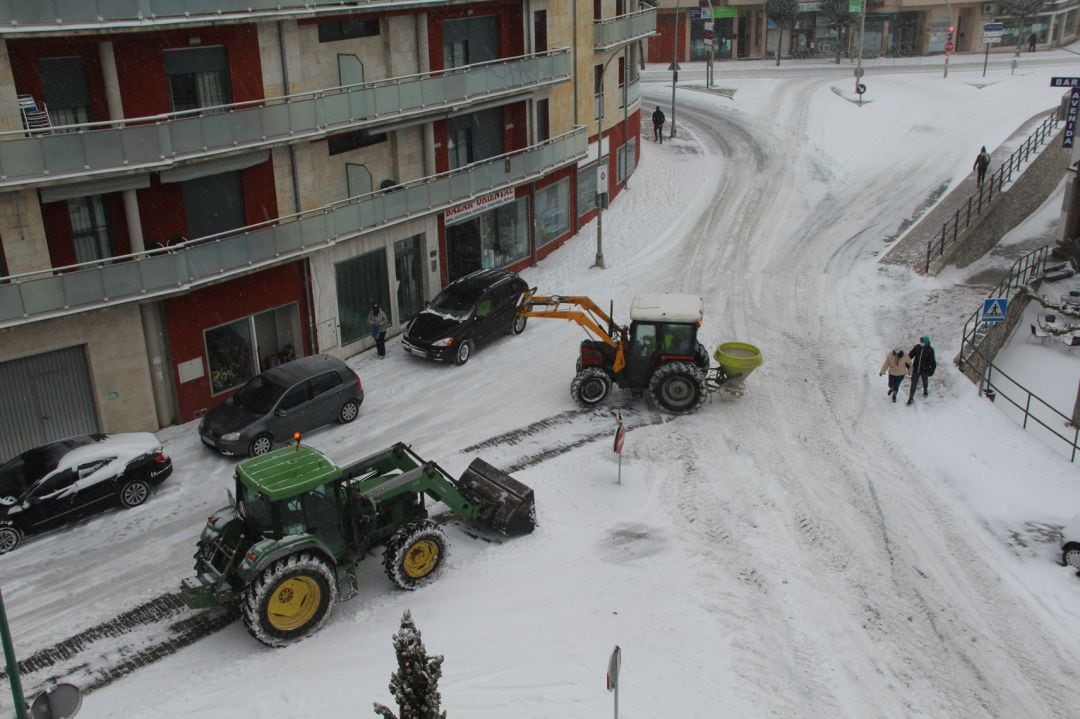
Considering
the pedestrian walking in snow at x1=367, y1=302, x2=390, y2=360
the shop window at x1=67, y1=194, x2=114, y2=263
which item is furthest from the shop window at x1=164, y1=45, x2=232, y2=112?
the pedestrian walking in snow at x1=367, y1=302, x2=390, y2=360

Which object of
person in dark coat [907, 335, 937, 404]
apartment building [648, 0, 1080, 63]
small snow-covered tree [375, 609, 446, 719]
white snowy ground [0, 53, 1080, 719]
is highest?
apartment building [648, 0, 1080, 63]

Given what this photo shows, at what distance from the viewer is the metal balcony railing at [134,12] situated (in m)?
19.2

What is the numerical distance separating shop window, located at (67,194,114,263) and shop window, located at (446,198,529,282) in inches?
446

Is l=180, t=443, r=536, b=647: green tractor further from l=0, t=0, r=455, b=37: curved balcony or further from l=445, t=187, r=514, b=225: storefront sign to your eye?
l=445, t=187, r=514, b=225: storefront sign

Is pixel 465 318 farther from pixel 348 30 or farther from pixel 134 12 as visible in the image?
pixel 134 12

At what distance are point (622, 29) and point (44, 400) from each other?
1041 inches

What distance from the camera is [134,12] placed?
20.6 m

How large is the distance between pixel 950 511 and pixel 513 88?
18727 mm

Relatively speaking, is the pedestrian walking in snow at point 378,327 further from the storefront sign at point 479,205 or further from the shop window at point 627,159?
the shop window at point 627,159

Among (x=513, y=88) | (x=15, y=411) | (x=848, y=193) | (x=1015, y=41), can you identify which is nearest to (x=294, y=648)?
(x=15, y=411)

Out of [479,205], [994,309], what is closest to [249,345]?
[479,205]

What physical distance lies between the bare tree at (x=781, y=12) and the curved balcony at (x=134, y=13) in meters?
54.5

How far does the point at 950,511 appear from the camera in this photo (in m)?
20.2

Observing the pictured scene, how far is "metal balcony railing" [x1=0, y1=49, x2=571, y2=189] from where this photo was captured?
2002cm
